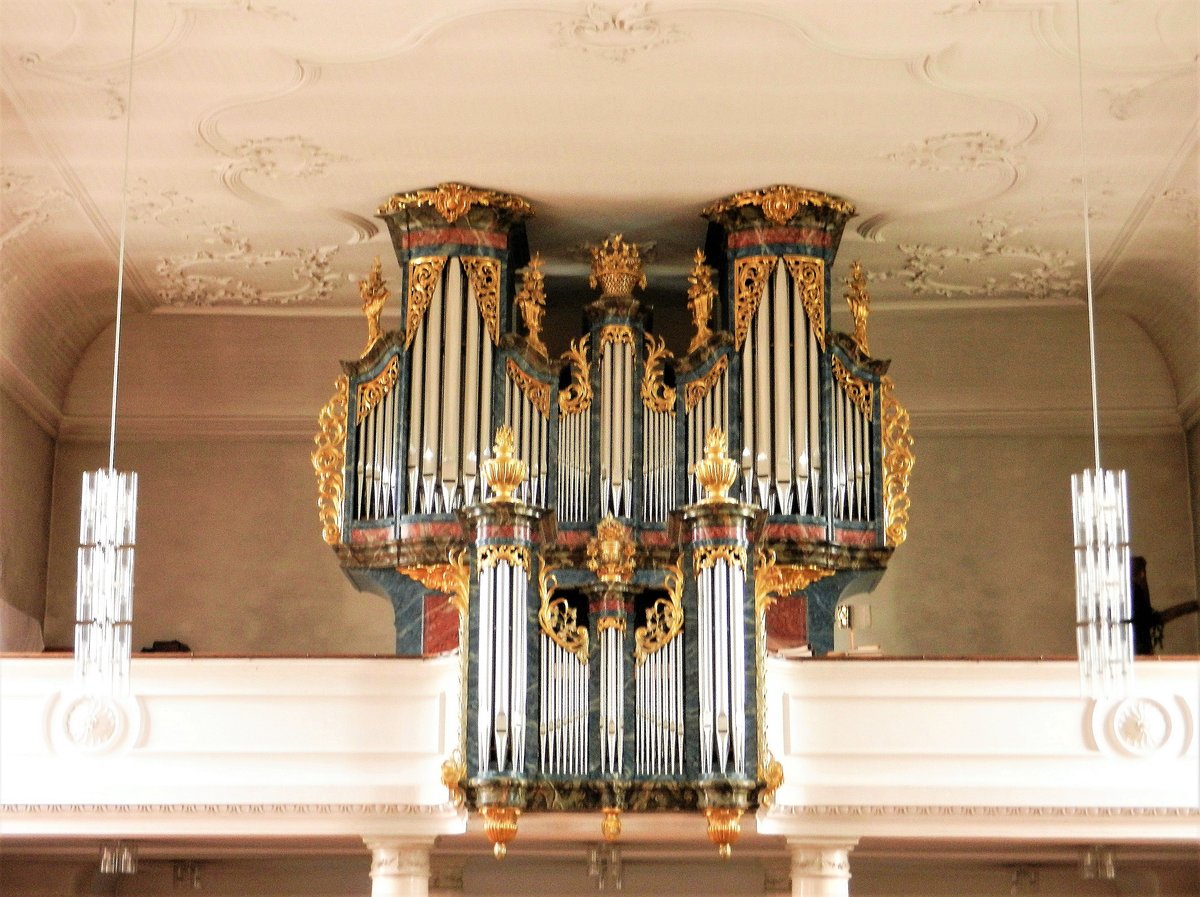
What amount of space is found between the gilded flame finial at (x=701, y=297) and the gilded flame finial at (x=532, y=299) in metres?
1.03

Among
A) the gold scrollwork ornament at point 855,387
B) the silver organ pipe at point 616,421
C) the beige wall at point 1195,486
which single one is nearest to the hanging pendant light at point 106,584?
the silver organ pipe at point 616,421

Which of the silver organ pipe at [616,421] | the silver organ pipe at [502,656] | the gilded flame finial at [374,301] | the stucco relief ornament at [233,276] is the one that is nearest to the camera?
the silver organ pipe at [502,656]

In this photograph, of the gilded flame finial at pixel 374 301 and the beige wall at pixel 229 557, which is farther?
the beige wall at pixel 229 557

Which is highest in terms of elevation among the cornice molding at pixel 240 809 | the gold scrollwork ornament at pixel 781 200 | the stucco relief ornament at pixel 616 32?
the stucco relief ornament at pixel 616 32

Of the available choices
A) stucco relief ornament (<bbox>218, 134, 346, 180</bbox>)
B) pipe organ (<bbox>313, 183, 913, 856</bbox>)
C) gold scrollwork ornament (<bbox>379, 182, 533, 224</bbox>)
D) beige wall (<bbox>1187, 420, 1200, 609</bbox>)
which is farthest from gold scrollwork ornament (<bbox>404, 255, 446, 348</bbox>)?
beige wall (<bbox>1187, 420, 1200, 609</bbox>)

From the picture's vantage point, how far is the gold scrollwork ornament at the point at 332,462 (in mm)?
12797

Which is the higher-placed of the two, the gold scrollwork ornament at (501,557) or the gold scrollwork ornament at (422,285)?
the gold scrollwork ornament at (422,285)

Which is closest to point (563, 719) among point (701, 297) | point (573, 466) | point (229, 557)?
point (573, 466)

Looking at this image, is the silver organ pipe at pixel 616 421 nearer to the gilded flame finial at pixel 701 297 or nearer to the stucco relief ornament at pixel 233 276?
the gilded flame finial at pixel 701 297

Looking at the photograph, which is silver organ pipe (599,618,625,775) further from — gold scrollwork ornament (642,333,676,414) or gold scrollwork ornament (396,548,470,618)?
gold scrollwork ornament (642,333,676,414)

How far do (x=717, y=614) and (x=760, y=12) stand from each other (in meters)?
3.44

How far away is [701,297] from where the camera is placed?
13.3 meters

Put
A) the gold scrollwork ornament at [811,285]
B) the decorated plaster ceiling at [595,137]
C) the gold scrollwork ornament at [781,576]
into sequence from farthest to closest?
the gold scrollwork ornament at [811,285] → the gold scrollwork ornament at [781,576] → the decorated plaster ceiling at [595,137]

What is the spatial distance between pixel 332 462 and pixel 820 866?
13.6 feet
